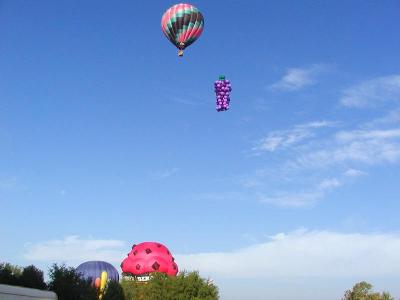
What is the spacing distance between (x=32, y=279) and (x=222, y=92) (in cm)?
2663

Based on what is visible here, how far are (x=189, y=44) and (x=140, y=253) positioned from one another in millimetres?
29410

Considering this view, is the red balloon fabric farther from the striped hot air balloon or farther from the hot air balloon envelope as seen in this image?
the striped hot air balloon

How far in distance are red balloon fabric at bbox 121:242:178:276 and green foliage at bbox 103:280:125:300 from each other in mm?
6654

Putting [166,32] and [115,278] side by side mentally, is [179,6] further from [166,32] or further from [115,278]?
[115,278]

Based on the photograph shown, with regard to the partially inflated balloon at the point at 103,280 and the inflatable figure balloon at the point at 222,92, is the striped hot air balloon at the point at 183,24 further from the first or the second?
the partially inflated balloon at the point at 103,280

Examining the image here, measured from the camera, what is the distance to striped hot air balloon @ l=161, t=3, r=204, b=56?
47.1 metres

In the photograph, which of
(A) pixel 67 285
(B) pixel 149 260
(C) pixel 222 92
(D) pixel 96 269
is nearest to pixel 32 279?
(A) pixel 67 285

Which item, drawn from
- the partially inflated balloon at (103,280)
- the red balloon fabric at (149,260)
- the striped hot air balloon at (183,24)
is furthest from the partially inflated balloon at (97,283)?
→ the striped hot air balloon at (183,24)

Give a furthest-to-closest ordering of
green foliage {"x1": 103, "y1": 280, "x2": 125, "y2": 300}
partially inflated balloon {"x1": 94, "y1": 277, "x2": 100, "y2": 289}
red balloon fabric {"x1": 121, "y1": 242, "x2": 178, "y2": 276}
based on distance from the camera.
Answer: red balloon fabric {"x1": 121, "y1": 242, "x2": 178, "y2": 276} → green foliage {"x1": 103, "y1": 280, "x2": 125, "y2": 300} → partially inflated balloon {"x1": 94, "y1": 277, "x2": 100, "y2": 289}

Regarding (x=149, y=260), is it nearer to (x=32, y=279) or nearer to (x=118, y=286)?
(x=118, y=286)

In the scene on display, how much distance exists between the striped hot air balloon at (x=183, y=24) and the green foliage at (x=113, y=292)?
26.5 meters

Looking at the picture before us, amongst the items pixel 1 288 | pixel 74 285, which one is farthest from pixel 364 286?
pixel 1 288

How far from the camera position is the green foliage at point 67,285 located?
164 ft

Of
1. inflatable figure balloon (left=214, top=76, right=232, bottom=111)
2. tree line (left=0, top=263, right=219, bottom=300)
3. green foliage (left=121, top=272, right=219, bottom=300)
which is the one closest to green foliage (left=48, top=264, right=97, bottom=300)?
tree line (left=0, top=263, right=219, bottom=300)
